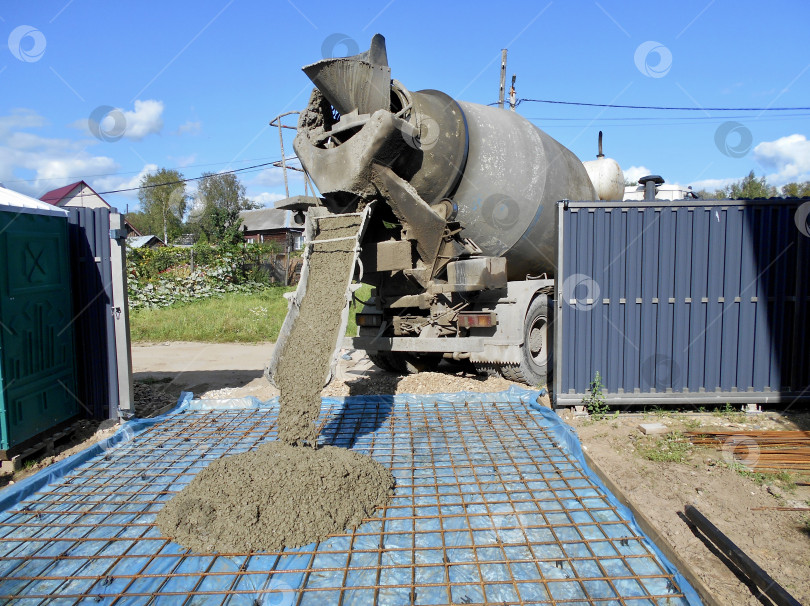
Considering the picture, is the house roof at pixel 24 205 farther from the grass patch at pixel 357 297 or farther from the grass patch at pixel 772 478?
the grass patch at pixel 772 478

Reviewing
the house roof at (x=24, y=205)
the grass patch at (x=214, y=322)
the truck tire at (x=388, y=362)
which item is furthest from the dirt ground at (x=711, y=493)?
the grass patch at (x=214, y=322)

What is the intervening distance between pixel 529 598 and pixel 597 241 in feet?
12.0

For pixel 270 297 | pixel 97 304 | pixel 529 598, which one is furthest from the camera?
pixel 270 297

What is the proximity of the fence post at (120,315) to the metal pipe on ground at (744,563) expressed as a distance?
4.81m

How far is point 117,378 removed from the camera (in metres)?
5.10

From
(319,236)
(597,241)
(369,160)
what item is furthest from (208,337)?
(597,241)

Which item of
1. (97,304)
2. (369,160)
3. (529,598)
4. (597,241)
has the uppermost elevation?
(369,160)

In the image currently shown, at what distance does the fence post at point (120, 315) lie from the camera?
5051 mm

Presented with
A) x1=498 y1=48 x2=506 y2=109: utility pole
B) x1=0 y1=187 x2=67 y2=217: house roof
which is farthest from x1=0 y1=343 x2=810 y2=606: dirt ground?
x1=498 y1=48 x2=506 y2=109: utility pole

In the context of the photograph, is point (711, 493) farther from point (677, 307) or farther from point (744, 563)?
point (677, 307)

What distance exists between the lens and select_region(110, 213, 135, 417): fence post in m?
5.05

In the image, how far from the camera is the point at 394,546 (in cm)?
281

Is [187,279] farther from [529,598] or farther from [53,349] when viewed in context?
[529,598]

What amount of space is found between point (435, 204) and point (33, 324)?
12.6 feet
